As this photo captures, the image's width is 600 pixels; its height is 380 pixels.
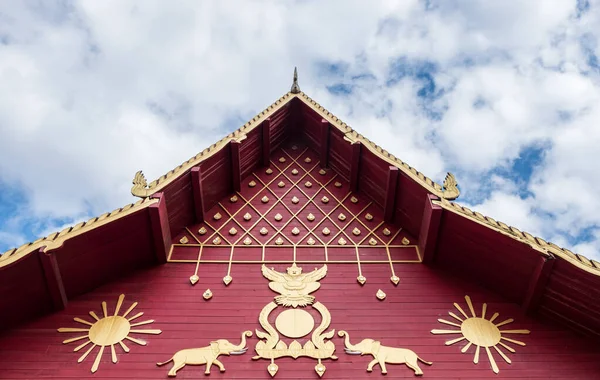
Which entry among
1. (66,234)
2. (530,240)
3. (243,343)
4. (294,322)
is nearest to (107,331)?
(66,234)

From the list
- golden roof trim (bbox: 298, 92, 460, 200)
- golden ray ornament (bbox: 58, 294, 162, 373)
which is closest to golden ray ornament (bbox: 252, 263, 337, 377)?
golden ray ornament (bbox: 58, 294, 162, 373)

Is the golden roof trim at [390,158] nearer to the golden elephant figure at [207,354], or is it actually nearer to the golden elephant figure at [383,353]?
the golden elephant figure at [383,353]

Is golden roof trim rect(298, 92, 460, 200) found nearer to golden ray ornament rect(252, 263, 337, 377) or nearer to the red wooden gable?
the red wooden gable

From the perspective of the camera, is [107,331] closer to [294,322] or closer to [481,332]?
[294,322]

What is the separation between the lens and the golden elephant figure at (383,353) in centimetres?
759

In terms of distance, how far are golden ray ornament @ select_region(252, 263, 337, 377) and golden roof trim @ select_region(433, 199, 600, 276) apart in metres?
2.46

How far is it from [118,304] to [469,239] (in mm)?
5796

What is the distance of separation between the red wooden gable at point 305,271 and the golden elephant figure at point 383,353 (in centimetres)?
8

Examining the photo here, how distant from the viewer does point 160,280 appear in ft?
29.3

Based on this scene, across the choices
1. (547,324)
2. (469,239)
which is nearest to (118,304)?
(469,239)

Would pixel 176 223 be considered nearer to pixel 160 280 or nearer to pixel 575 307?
pixel 160 280

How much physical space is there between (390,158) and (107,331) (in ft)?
18.9

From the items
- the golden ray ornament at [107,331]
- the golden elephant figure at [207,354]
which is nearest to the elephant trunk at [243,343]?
the golden elephant figure at [207,354]

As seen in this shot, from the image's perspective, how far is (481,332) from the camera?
8164 mm
